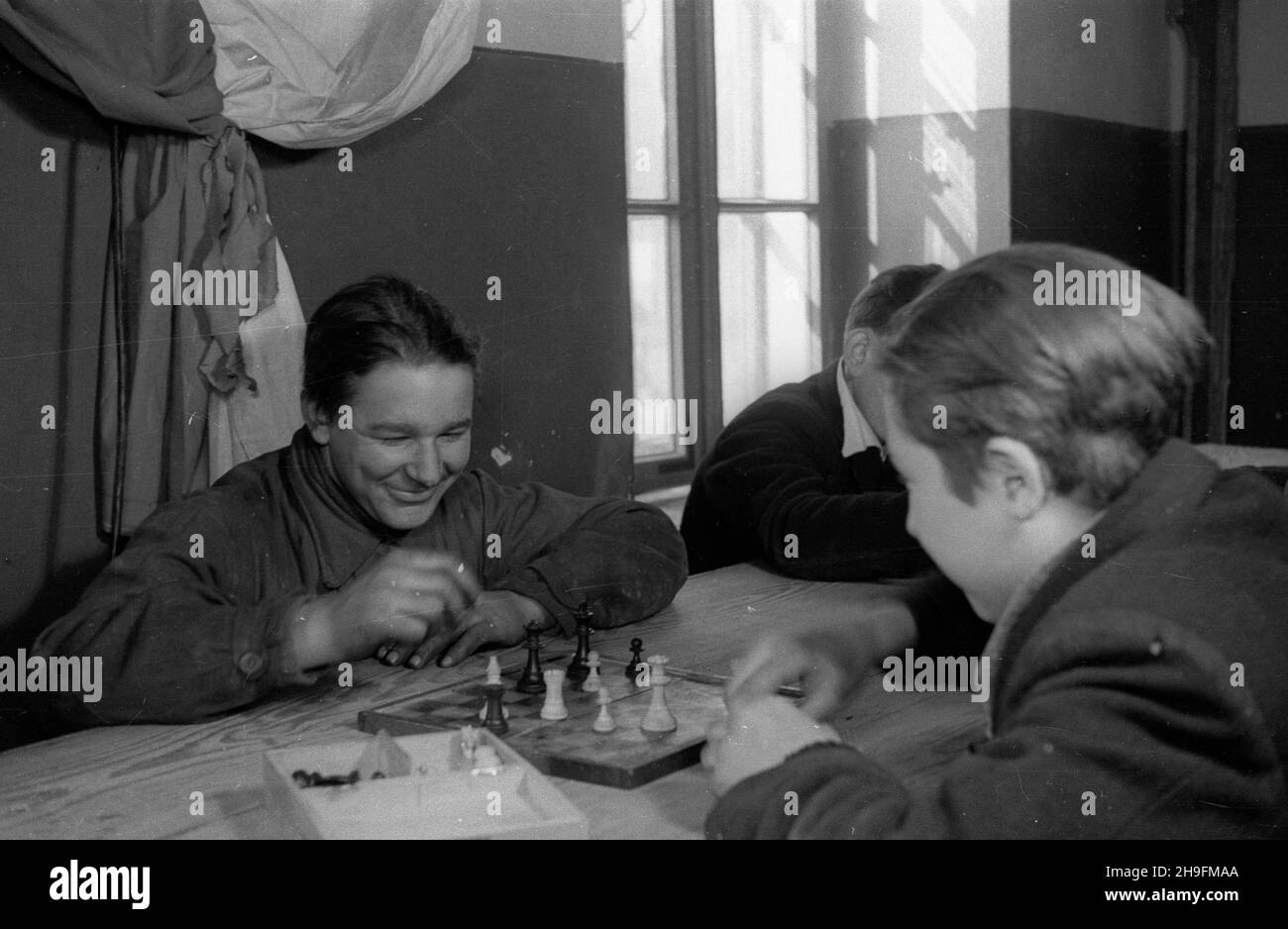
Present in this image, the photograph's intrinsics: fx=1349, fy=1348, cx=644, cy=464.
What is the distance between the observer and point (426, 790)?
1.20 meters

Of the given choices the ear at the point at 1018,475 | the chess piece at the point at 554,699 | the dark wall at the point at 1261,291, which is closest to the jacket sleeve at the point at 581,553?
the chess piece at the point at 554,699

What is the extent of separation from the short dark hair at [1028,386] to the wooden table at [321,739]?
0.29 meters

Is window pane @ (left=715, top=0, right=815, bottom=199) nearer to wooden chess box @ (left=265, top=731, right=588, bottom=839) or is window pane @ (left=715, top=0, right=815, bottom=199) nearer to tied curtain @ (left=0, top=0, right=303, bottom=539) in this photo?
tied curtain @ (left=0, top=0, right=303, bottom=539)

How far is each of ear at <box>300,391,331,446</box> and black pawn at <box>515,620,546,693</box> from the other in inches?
16.8

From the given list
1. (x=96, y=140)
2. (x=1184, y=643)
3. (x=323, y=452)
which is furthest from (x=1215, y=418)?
(x=96, y=140)

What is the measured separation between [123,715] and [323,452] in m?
0.42

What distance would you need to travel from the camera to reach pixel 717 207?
6.03 ft

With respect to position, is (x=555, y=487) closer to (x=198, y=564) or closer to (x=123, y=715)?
(x=198, y=564)

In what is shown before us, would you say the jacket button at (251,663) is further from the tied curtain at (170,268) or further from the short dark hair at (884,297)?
the short dark hair at (884,297)

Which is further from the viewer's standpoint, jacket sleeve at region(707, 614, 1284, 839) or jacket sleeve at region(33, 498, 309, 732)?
jacket sleeve at region(33, 498, 309, 732)

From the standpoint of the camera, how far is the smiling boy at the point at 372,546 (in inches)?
63.1

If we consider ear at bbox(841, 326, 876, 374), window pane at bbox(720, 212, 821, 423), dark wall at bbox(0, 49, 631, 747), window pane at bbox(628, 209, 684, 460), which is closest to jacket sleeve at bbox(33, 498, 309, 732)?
dark wall at bbox(0, 49, 631, 747)

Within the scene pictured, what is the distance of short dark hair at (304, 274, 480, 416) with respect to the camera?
68.8 inches

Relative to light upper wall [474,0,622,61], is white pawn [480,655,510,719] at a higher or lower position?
lower
